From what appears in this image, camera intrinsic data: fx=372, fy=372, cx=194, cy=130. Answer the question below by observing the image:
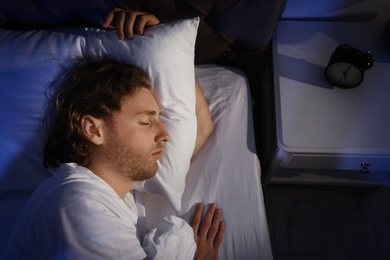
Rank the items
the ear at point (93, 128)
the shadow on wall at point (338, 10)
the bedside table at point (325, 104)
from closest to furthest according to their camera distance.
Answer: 1. the ear at point (93, 128)
2. the bedside table at point (325, 104)
3. the shadow on wall at point (338, 10)

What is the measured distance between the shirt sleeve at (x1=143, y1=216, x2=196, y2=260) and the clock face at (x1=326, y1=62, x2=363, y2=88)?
24.1 inches

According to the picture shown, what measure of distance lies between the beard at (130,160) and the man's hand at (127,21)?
1.00 ft

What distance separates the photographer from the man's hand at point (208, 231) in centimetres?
99

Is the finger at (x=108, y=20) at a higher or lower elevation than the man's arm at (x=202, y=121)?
higher

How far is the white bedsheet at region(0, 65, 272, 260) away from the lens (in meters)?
1.03

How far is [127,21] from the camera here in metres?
1.05

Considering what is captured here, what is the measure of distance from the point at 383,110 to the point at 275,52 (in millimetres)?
368

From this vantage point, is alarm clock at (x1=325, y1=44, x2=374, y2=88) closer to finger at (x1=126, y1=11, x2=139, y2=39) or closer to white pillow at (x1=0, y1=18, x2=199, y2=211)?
white pillow at (x1=0, y1=18, x2=199, y2=211)

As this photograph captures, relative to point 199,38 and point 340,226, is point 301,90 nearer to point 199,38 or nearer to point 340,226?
point 199,38

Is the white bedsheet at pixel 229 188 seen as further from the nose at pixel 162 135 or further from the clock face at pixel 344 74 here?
the clock face at pixel 344 74

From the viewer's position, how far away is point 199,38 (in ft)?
3.86

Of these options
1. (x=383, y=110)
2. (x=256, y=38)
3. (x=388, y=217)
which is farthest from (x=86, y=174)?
(x=388, y=217)

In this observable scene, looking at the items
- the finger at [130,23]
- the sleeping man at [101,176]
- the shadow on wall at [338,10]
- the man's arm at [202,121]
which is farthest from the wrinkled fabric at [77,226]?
the shadow on wall at [338,10]

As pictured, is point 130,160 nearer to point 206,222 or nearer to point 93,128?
point 93,128
